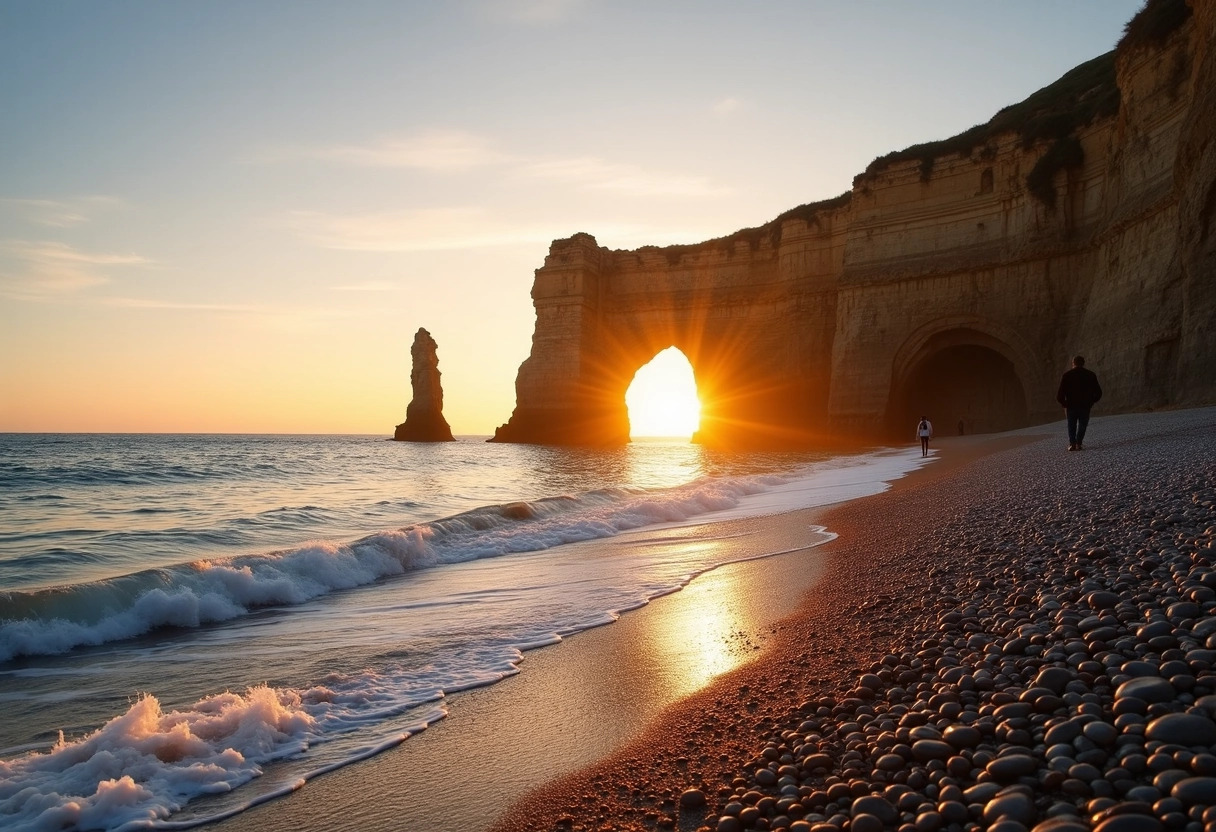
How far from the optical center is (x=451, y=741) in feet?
10.7

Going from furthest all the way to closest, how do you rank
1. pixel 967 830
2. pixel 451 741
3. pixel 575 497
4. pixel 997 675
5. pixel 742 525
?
pixel 575 497
pixel 742 525
pixel 451 741
pixel 997 675
pixel 967 830

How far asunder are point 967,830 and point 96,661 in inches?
226

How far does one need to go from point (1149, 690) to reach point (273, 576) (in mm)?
7290

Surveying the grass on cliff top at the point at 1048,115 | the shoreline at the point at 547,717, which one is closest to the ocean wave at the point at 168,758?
the shoreline at the point at 547,717

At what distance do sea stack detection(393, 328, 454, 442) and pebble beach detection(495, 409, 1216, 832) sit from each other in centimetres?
6264

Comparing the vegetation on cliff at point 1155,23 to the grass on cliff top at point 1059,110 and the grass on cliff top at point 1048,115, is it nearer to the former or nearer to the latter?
the grass on cliff top at point 1059,110

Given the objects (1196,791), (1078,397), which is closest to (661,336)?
(1078,397)

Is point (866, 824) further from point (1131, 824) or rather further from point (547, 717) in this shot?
point (547, 717)

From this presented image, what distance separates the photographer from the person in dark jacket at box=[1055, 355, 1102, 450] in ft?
40.3

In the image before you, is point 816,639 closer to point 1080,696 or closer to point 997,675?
point 997,675

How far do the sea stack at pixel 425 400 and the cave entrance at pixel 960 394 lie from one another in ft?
136

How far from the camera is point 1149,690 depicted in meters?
2.28

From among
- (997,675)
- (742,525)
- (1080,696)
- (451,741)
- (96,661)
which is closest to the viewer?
(1080,696)

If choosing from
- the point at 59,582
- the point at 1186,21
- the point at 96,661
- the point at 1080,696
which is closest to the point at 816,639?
the point at 1080,696
